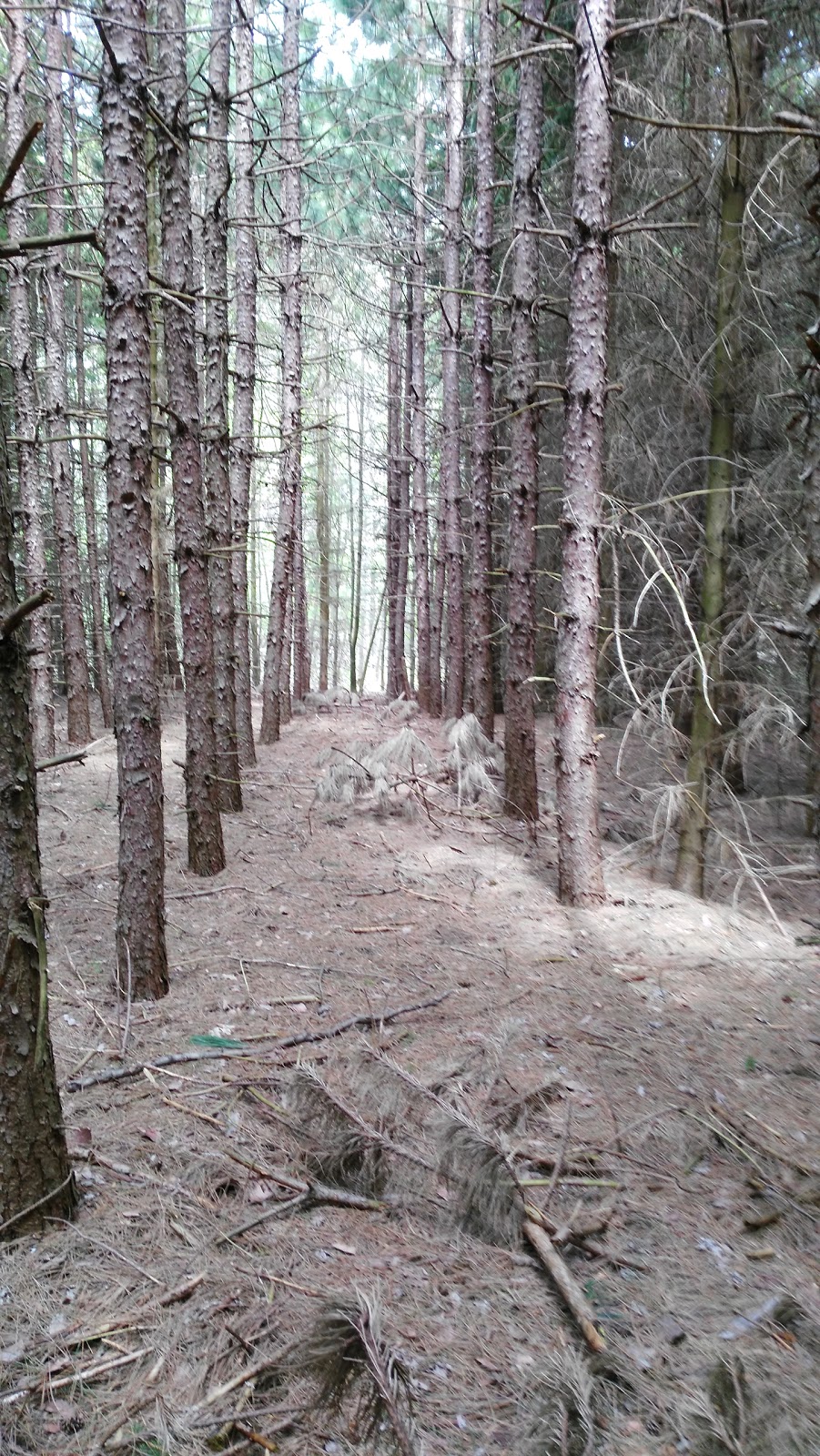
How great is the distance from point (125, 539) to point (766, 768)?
9.06 meters

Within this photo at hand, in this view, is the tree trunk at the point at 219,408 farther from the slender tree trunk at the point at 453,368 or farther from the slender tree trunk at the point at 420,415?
the slender tree trunk at the point at 420,415

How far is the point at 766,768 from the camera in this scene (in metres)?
11.5

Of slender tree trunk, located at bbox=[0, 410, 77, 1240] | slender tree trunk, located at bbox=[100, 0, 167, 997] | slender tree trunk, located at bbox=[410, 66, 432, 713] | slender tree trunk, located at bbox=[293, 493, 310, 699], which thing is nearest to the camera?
slender tree trunk, located at bbox=[0, 410, 77, 1240]

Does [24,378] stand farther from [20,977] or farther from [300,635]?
[300,635]

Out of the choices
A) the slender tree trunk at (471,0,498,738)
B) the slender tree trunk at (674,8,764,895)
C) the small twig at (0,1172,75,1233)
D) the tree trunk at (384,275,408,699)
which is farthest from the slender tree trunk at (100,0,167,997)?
the tree trunk at (384,275,408,699)

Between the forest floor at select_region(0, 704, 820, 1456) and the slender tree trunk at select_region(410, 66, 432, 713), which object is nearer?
the forest floor at select_region(0, 704, 820, 1456)

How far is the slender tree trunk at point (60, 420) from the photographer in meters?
11.5

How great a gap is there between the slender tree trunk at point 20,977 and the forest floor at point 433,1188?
189 mm

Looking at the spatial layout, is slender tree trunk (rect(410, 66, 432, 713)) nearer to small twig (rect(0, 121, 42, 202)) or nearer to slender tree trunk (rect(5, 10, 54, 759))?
slender tree trunk (rect(5, 10, 54, 759))

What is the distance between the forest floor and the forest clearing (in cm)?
2

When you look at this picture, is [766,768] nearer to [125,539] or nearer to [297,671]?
[125,539]

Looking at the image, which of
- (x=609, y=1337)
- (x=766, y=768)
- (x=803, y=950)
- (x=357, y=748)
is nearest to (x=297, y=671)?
(x=357, y=748)

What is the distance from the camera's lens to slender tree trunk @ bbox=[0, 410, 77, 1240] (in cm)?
279

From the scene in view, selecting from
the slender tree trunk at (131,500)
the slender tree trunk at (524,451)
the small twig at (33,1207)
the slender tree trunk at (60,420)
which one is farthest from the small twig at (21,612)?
the slender tree trunk at (60,420)
